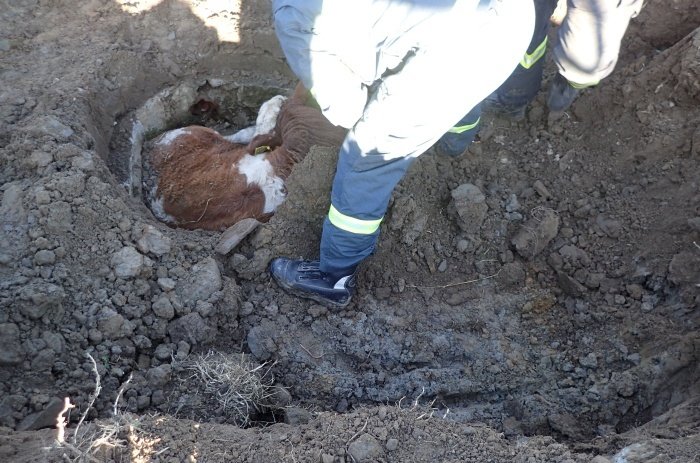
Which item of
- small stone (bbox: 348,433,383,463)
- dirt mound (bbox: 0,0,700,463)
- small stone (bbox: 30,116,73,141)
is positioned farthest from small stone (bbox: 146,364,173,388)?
small stone (bbox: 30,116,73,141)

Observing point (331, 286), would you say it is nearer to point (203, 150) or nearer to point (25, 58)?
point (203, 150)

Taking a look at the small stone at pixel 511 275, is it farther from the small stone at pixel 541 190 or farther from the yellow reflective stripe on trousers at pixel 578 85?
the yellow reflective stripe on trousers at pixel 578 85

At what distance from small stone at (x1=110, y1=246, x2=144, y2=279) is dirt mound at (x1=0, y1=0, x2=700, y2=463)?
0.5 inches

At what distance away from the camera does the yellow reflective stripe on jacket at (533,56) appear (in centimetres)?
362

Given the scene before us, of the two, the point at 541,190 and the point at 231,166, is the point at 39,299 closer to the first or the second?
the point at 231,166

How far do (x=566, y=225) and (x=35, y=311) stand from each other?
279cm

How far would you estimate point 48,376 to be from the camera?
2469 mm

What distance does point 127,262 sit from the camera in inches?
115

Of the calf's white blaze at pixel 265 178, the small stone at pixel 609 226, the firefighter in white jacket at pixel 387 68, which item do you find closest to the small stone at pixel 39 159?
the calf's white blaze at pixel 265 178

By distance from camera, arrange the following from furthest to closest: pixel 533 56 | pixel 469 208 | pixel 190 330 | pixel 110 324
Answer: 1. pixel 533 56
2. pixel 469 208
3. pixel 190 330
4. pixel 110 324

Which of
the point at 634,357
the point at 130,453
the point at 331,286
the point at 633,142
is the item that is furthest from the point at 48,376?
the point at 633,142

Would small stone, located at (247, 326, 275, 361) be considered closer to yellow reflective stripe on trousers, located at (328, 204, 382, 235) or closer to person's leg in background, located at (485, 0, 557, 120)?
yellow reflective stripe on trousers, located at (328, 204, 382, 235)

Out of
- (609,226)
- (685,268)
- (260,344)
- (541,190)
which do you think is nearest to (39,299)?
(260,344)

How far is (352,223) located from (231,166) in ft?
3.83
